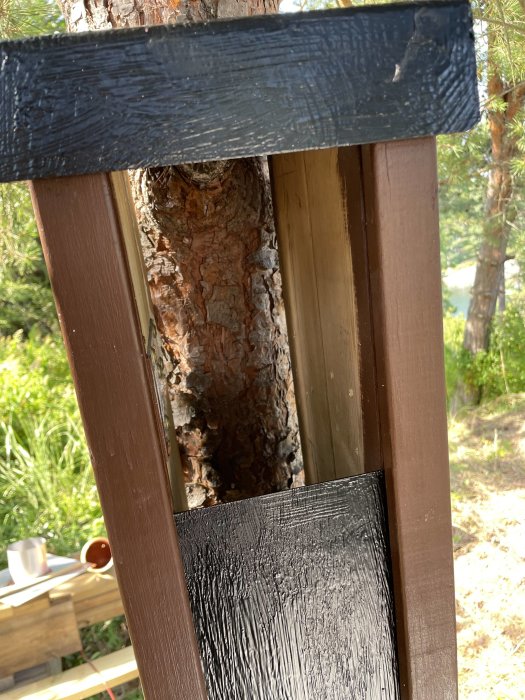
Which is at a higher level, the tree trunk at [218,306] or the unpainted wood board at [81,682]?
the tree trunk at [218,306]

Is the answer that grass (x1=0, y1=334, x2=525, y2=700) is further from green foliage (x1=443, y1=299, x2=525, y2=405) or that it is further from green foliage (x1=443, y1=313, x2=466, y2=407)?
green foliage (x1=443, y1=313, x2=466, y2=407)

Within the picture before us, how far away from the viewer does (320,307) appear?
1.05 meters

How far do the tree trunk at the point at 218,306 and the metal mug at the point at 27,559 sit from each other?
136 cm

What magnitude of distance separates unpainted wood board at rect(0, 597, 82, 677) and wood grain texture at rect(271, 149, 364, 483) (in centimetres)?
160

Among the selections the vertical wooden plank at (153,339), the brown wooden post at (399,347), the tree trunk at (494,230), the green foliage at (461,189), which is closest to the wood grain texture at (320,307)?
the brown wooden post at (399,347)

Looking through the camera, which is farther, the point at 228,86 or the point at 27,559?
the point at 27,559

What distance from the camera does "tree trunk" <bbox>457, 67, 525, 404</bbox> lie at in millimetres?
3871

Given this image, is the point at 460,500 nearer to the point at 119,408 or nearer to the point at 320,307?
the point at 320,307

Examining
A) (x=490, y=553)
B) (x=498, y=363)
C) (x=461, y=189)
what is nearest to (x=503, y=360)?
(x=498, y=363)

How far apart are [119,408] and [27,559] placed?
204 centimetres

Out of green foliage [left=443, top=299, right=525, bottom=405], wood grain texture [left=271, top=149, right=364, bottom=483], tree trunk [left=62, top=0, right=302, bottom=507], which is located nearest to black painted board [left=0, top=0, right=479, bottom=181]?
wood grain texture [left=271, top=149, right=364, bottom=483]

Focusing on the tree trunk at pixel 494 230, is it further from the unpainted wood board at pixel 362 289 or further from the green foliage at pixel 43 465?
the unpainted wood board at pixel 362 289

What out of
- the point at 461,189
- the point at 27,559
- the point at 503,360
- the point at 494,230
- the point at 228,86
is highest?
the point at 228,86

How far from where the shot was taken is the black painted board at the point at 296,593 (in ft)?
2.58
